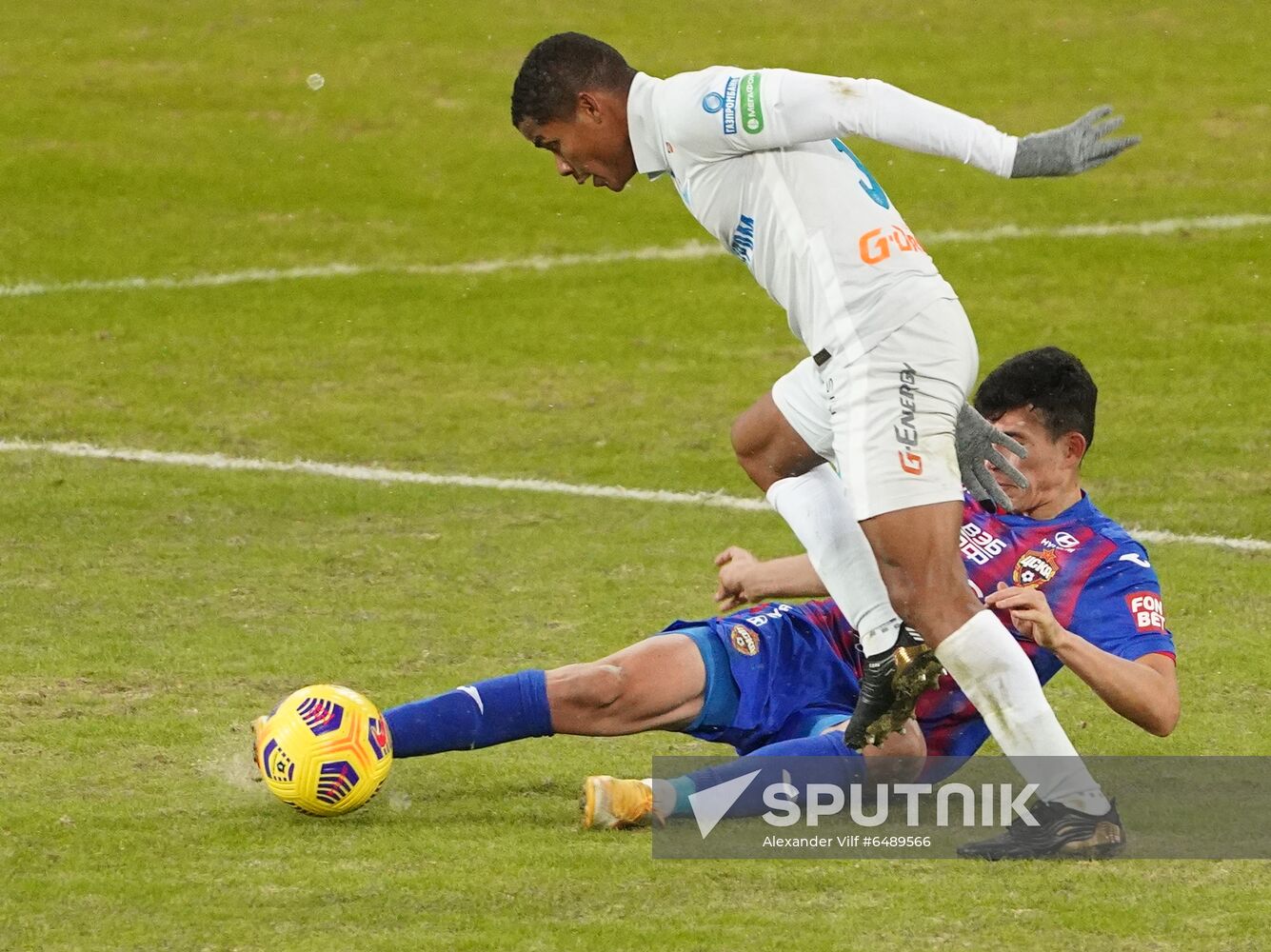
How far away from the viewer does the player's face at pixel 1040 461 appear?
5637 millimetres

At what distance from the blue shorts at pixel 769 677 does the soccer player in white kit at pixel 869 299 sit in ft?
1.14

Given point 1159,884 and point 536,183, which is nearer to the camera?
point 1159,884

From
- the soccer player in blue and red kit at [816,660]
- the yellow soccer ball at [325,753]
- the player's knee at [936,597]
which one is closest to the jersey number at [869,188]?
the soccer player in blue and red kit at [816,660]

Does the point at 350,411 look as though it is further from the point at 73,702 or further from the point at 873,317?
the point at 873,317

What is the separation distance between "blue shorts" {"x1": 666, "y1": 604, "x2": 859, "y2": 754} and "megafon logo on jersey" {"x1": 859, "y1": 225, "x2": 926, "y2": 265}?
1138mm

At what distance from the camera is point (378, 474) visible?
10180mm

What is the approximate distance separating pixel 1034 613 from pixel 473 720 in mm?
1540

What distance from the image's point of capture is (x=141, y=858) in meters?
4.87

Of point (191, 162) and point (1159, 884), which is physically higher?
point (191, 162)

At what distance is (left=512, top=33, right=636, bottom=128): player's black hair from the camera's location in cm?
539

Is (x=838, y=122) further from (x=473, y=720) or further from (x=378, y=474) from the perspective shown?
(x=378, y=474)

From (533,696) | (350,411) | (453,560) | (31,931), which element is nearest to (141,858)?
(31,931)

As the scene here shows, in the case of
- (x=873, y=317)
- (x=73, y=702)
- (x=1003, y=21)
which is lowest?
(x=73, y=702)

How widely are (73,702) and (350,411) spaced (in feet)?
17.0
